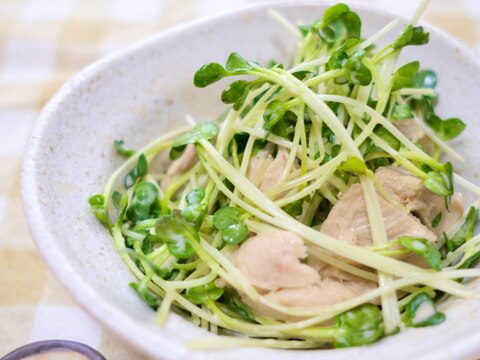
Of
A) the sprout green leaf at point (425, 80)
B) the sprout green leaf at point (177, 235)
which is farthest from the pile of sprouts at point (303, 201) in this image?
the sprout green leaf at point (425, 80)

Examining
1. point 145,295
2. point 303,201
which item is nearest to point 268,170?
Answer: point 303,201

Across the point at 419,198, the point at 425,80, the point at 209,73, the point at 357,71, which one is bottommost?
the point at 419,198

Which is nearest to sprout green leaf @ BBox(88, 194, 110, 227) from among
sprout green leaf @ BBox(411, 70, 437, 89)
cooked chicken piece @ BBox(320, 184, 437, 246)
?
cooked chicken piece @ BBox(320, 184, 437, 246)

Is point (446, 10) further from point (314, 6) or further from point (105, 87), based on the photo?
point (105, 87)

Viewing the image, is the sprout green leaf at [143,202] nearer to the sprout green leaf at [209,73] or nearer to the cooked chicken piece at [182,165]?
the cooked chicken piece at [182,165]

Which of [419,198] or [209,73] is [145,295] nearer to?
[209,73]

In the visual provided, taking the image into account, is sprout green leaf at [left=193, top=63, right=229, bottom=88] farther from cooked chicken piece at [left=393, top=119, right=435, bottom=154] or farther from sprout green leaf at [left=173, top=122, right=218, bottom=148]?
cooked chicken piece at [left=393, top=119, right=435, bottom=154]
